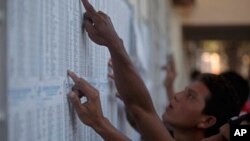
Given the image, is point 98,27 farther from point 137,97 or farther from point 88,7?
point 137,97

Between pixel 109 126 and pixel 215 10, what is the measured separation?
5.74 meters

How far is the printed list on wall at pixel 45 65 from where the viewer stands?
809 mm

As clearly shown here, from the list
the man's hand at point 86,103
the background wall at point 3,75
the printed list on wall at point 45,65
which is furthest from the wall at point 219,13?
the background wall at point 3,75

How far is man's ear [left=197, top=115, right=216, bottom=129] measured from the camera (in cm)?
175

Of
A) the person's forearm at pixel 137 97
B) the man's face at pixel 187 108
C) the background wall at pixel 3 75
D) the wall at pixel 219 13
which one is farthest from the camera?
the wall at pixel 219 13

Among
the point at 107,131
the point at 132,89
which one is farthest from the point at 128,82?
the point at 107,131

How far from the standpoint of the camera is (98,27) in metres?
1.31

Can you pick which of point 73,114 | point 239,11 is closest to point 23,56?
point 73,114

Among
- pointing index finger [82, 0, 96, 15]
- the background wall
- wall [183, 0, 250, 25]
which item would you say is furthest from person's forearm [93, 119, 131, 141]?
wall [183, 0, 250, 25]

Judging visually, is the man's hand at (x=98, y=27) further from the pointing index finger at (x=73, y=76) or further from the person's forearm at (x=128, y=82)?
the pointing index finger at (x=73, y=76)

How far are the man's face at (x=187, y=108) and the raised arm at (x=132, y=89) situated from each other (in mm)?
237

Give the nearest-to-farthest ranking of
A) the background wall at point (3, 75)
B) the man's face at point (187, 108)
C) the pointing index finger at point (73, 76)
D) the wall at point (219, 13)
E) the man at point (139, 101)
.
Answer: the background wall at point (3, 75) → the pointing index finger at point (73, 76) → the man at point (139, 101) → the man's face at point (187, 108) → the wall at point (219, 13)

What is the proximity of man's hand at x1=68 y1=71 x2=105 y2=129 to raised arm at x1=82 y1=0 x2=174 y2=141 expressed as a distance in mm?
162

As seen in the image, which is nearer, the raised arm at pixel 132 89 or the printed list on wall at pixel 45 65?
the printed list on wall at pixel 45 65
